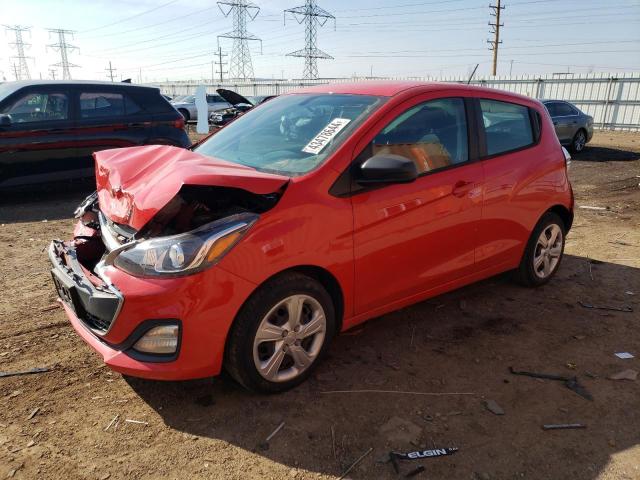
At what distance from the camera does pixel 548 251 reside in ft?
14.9

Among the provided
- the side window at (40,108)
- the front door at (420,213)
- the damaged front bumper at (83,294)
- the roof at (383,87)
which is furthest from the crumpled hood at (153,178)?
the side window at (40,108)

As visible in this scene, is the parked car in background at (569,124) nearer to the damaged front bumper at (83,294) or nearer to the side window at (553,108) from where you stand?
the side window at (553,108)

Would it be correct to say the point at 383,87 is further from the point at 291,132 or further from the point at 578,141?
the point at 578,141

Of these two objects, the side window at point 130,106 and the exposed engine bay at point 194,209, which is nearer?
the exposed engine bay at point 194,209

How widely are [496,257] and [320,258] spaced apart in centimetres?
186

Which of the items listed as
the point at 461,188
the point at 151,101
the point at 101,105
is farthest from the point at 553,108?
the point at 461,188

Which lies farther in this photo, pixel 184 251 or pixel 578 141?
pixel 578 141

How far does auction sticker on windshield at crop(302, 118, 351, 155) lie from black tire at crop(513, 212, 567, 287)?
7.07 feet

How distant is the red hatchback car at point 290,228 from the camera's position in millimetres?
2523

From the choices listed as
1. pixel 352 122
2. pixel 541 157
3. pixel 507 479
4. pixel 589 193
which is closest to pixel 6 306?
pixel 352 122

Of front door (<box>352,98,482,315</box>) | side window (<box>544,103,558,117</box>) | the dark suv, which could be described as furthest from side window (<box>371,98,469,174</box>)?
side window (<box>544,103,558,117</box>)

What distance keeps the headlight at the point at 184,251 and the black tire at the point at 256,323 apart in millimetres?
327

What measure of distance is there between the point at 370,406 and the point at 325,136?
64.2 inches

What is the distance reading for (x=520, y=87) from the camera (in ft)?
83.5
